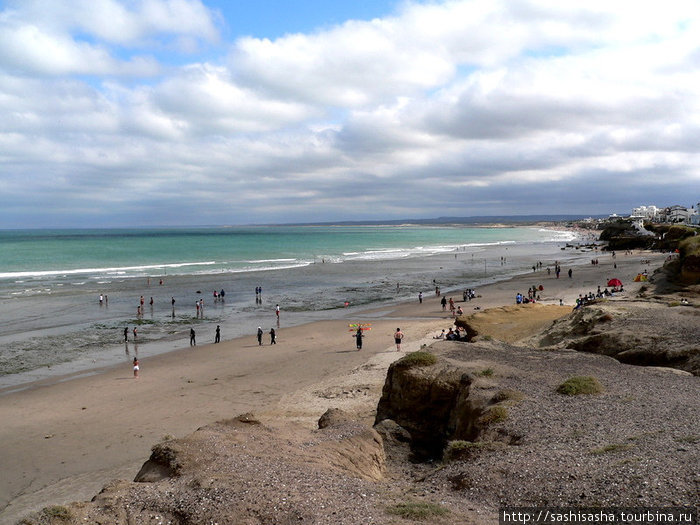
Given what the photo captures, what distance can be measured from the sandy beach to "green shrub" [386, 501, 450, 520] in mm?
6563

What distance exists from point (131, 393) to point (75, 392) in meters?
2.17

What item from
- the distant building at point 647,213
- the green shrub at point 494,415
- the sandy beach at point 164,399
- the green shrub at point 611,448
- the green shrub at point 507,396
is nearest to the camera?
the green shrub at point 611,448

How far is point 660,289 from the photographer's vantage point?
98.6 feet

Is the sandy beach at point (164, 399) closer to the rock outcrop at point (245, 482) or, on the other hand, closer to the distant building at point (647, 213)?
the rock outcrop at point (245, 482)

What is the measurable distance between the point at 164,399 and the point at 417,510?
521 inches

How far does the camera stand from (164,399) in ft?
56.9

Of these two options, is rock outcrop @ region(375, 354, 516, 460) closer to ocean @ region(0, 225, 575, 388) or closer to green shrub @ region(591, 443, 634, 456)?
green shrub @ region(591, 443, 634, 456)

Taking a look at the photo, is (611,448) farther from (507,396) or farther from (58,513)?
(58,513)

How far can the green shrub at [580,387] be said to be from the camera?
1085 cm

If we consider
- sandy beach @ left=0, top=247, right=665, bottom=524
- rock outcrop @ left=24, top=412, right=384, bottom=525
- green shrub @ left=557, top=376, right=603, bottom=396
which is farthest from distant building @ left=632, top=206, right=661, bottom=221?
rock outcrop @ left=24, top=412, right=384, bottom=525

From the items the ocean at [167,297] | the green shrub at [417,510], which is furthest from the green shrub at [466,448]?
the ocean at [167,297]

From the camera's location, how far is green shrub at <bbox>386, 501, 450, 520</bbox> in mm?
6357

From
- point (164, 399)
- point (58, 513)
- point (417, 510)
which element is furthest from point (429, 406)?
point (164, 399)

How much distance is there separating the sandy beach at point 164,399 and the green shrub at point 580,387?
565 centimetres
